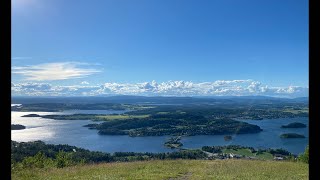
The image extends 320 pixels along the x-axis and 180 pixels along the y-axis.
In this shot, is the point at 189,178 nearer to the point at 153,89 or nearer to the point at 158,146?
the point at 158,146

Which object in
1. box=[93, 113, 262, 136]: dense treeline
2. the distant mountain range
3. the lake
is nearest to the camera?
the lake

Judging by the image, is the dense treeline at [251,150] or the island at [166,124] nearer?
the dense treeline at [251,150]

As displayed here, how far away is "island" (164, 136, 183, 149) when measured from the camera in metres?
18.4

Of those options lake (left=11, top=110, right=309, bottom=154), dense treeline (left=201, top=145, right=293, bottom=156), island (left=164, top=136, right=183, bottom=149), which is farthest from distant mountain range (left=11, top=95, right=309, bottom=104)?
island (left=164, top=136, right=183, bottom=149)

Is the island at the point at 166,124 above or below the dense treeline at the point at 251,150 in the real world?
above

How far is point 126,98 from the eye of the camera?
34469 millimetres

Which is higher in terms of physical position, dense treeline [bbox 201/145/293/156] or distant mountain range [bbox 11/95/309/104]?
distant mountain range [bbox 11/95/309/104]

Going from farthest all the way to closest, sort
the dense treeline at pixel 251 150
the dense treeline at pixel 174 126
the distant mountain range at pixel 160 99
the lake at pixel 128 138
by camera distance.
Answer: the distant mountain range at pixel 160 99 → the dense treeline at pixel 174 126 → the lake at pixel 128 138 → the dense treeline at pixel 251 150

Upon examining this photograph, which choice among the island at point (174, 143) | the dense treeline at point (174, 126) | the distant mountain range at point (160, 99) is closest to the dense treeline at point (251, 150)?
the dense treeline at point (174, 126)

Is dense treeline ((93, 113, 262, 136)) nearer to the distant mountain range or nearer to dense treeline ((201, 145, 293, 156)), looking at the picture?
dense treeline ((201, 145, 293, 156))

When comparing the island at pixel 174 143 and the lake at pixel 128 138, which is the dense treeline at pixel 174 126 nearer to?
the lake at pixel 128 138

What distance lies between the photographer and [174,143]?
63.4 feet

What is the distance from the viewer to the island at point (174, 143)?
18.4 metres
